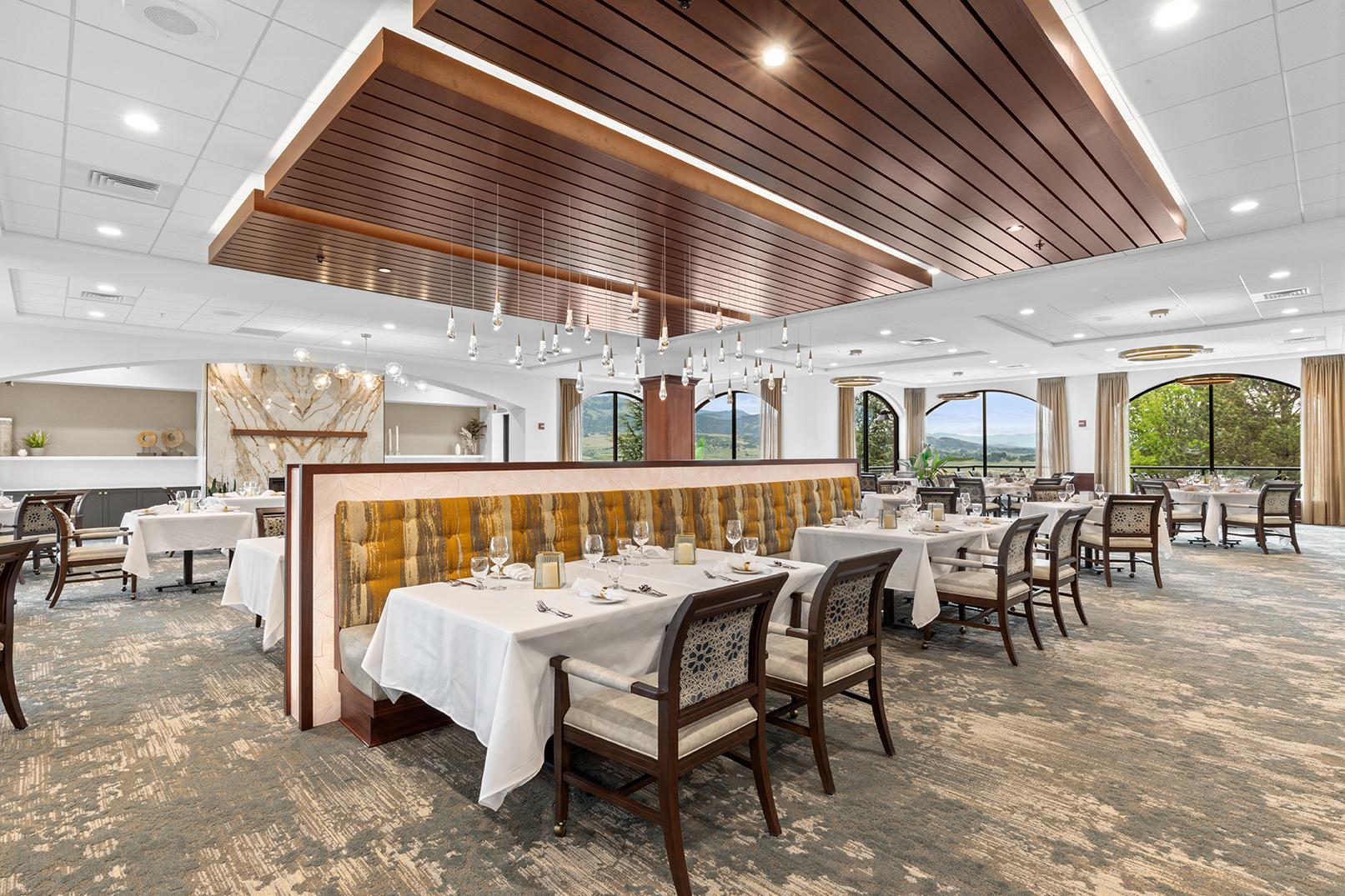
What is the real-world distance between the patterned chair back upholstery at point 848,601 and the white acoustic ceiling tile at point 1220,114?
3.13 metres

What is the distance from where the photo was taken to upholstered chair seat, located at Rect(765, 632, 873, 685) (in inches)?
105

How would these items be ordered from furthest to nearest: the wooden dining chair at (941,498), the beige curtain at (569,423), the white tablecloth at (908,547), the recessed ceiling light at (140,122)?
the beige curtain at (569,423) < the wooden dining chair at (941,498) < the white tablecloth at (908,547) < the recessed ceiling light at (140,122)

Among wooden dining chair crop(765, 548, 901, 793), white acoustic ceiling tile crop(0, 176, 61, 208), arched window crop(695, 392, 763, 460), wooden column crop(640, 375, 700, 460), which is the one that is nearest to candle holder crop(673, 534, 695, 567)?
wooden dining chair crop(765, 548, 901, 793)

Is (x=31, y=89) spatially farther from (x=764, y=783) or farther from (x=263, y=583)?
(x=764, y=783)

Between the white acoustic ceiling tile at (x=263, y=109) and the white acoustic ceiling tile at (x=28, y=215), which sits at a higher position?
the white acoustic ceiling tile at (x=263, y=109)

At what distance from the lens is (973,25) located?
265 centimetres

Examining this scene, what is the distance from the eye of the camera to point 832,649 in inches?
105

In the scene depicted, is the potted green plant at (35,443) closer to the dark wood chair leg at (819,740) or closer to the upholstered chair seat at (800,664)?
the upholstered chair seat at (800,664)

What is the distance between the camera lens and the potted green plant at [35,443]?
970 centimetres

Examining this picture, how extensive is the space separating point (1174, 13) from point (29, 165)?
249 inches

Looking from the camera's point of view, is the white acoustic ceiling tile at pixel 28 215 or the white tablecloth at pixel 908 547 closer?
the white tablecloth at pixel 908 547

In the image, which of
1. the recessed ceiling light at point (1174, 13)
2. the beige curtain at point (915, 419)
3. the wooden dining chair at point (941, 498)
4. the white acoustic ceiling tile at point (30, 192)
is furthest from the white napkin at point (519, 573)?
the beige curtain at point (915, 419)

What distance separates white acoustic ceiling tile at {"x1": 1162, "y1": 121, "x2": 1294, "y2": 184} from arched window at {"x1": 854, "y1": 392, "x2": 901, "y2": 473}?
14052 mm

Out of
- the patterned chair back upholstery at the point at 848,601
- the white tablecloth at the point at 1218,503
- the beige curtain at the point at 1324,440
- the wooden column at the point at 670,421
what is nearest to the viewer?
the patterned chair back upholstery at the point at 848,601
